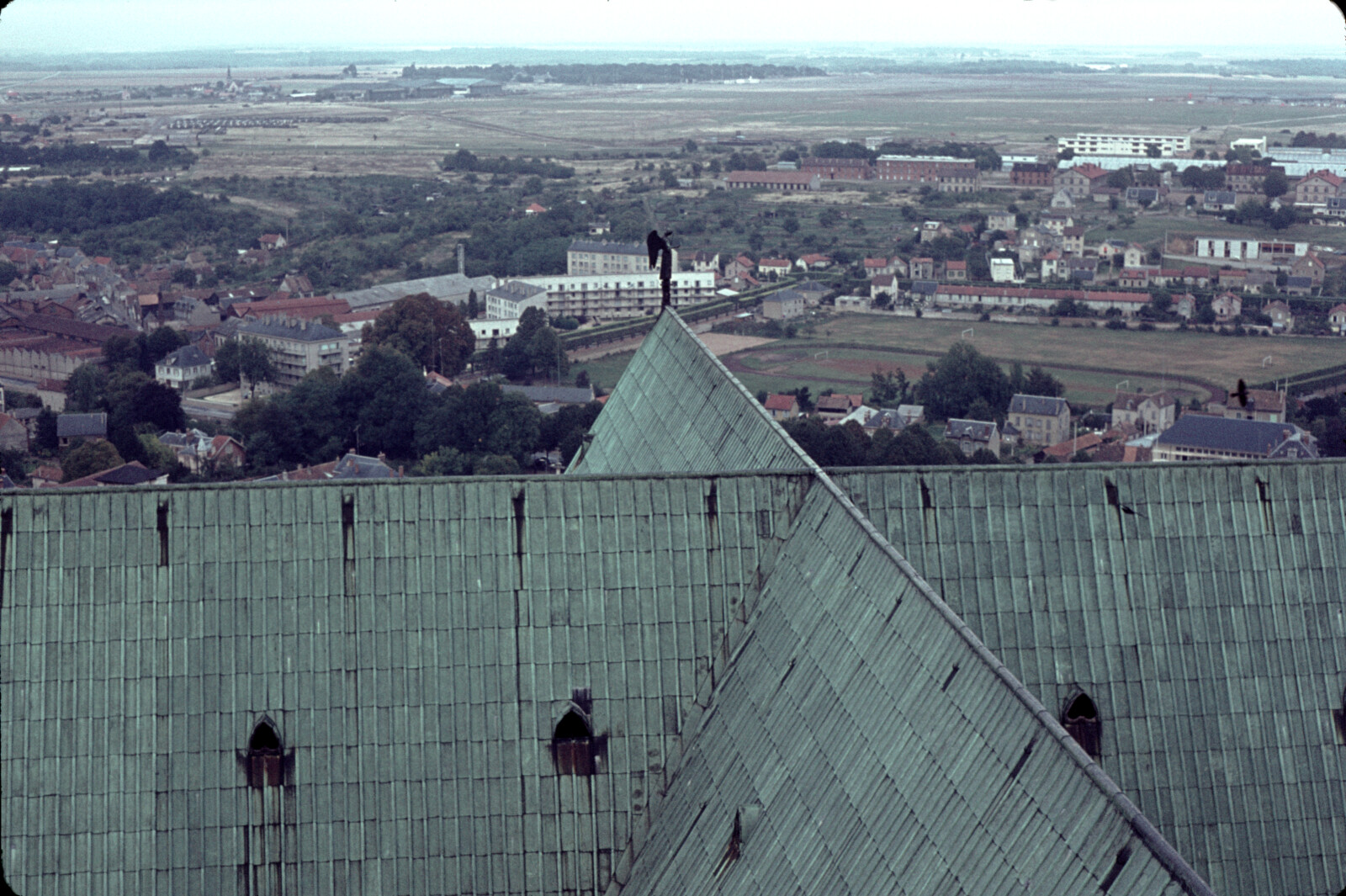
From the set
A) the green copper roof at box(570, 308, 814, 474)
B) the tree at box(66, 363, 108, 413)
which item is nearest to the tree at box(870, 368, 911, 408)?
the tree at box(66, 363, 108, 413)

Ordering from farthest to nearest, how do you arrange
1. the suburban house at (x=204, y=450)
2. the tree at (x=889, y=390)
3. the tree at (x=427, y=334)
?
the tree at (x=427, y=334)
the tree at (x=889, y=390)
the suburban house at (x=204, y=450)

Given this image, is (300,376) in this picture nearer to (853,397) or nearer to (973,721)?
(853,397)

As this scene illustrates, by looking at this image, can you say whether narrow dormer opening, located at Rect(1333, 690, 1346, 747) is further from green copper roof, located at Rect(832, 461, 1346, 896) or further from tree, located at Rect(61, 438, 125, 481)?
tree, located at Rect(61, 438, 125, 481)

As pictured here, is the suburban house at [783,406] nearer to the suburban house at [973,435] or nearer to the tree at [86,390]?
the suburban house at [973,435]

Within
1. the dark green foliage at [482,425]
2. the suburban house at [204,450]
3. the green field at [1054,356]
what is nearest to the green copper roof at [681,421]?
the dark green foliage at [482,425]

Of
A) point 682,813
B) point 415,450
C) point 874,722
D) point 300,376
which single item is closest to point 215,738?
point 682,813
